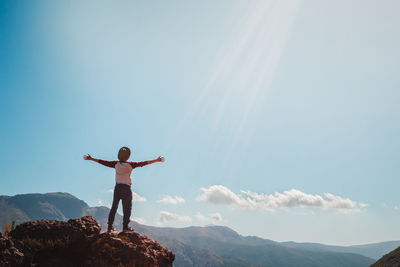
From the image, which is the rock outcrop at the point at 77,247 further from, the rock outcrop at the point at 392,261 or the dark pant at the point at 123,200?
the rock outcrop at the point at 392,261

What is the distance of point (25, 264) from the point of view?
7.09 meters

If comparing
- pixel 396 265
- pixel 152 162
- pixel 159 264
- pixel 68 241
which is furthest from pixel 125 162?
pixel 396 265

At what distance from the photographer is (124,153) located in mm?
9883

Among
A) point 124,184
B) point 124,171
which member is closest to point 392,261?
point 124,184

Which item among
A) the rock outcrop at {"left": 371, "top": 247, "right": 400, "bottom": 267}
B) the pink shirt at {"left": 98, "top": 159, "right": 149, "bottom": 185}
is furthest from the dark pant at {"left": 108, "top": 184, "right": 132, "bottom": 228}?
the rock outcrop at {"left": 371, "top": 247, "right": 400, "bottom": 267}

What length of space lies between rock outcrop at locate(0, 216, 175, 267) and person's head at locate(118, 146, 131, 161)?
100 inches

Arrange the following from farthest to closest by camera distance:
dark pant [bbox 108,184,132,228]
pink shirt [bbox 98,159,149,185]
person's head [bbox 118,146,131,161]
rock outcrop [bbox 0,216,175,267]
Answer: person's head [bbox 118,146,131,161] → pink shirt [bbox 98,159,149,185] → dark pant [bbox 108,184,132,228] → rock outcrop [bbox 0,216,175,267]

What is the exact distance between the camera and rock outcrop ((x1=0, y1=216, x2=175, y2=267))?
766cm

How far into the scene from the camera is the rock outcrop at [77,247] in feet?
25.1

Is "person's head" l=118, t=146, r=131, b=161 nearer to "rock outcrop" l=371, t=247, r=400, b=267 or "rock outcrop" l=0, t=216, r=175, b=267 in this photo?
"rock outcrop" l=0, t=216, r=175, b=267

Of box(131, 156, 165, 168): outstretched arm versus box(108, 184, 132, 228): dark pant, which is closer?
box(108, 184, 132, 228): dark pant

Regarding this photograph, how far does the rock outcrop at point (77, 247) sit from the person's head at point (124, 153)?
255 centimetres

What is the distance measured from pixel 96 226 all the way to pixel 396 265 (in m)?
157

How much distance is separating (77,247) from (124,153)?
341 centimetres
